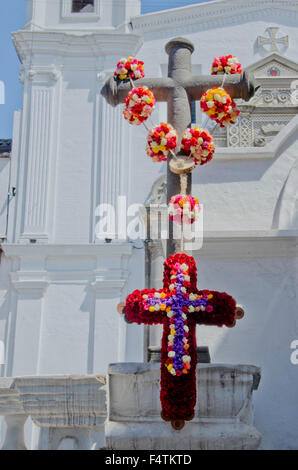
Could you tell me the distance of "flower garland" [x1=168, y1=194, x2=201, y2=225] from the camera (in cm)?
461

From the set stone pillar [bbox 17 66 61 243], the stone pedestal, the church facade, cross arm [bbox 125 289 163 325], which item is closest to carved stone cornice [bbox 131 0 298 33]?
the church facade

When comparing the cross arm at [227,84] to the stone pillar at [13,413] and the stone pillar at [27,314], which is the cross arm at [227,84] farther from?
the stone pillar at [27,314]

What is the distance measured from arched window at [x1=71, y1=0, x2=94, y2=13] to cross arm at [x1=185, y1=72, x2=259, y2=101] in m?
9.47

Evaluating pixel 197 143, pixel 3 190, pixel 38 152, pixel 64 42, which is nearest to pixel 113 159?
pixel 38 152

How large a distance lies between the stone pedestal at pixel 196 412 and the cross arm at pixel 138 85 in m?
2.39

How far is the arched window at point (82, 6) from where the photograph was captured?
539 inches

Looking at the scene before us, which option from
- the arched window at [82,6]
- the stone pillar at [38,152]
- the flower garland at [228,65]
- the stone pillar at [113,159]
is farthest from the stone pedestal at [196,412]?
the arched window at [82,6]

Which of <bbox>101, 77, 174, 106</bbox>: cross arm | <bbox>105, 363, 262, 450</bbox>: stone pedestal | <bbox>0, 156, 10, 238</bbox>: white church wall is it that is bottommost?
<bbox>105, 363, 262, 450</bbox>: stone pedestal

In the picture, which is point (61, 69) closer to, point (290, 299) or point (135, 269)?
Answer: point (135, 269)

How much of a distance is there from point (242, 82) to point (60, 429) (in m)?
3.24

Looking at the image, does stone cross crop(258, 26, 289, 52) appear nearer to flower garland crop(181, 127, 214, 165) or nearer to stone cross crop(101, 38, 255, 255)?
stone cross crop(101, 38, 255, 255)

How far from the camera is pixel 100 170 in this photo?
39.5ft
